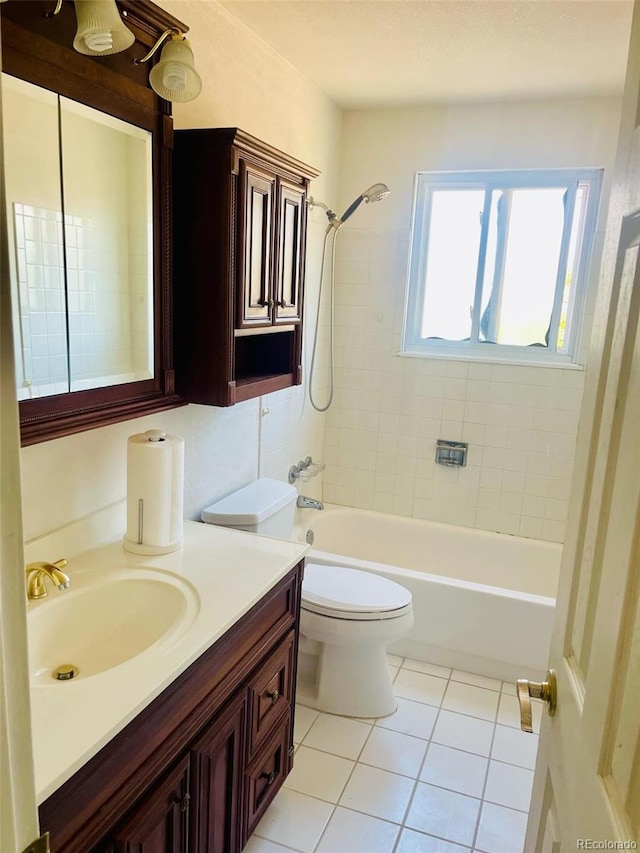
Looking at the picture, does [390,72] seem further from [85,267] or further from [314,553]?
[314,553]

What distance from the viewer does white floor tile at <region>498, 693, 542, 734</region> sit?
2.33 meters

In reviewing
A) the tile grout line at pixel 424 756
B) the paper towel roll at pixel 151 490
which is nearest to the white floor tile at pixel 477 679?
the tile grout line at pixel 424 756

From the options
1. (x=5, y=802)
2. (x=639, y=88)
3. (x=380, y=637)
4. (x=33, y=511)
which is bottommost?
(x=380, y=637)

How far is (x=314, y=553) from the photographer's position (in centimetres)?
278

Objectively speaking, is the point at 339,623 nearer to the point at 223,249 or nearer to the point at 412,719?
the point at 412,719

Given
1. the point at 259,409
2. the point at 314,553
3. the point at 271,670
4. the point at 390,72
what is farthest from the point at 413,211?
the point at 271,670

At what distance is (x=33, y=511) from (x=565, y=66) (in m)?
2.50

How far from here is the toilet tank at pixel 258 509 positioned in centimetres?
210

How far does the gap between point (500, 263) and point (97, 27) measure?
7.44ft

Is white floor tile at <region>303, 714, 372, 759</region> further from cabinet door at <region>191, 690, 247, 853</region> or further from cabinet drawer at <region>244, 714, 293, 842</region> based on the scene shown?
cabinet door at <region>191, 690, 247, 853</region>

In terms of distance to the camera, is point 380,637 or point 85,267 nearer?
point 85,267

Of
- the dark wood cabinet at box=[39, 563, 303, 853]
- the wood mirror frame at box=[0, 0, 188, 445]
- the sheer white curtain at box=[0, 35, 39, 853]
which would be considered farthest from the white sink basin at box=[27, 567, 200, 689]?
the sheer white curtain at box=[0, 35, 39, 853]

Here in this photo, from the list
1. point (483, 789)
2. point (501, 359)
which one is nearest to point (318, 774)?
point (483, 789)

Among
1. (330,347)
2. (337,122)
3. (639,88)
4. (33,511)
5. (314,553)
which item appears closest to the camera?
(639,88)
